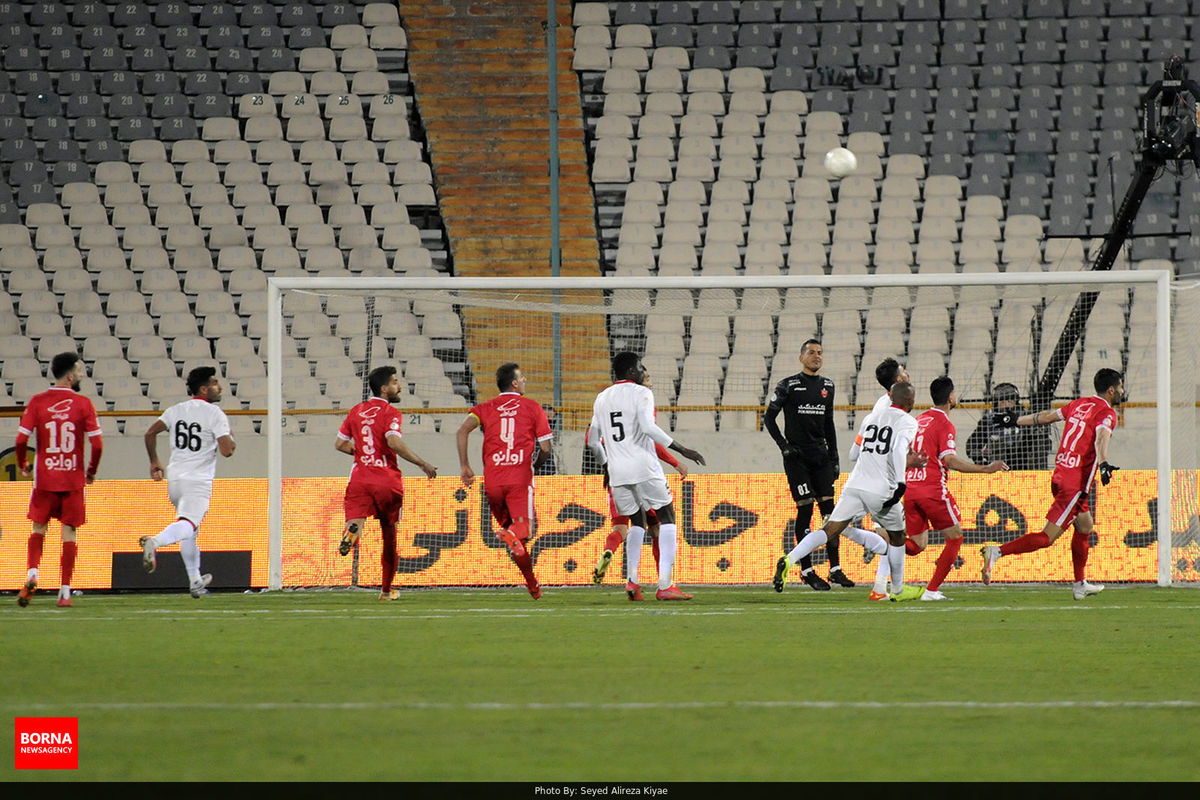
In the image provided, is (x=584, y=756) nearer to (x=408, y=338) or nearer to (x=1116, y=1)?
(x=408, y=338)

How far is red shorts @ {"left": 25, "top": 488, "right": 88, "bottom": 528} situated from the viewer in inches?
438

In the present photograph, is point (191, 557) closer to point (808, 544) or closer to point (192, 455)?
point (192, 455)

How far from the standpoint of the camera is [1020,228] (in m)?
20.4

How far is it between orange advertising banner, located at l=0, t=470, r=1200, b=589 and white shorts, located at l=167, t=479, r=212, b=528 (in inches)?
52.5

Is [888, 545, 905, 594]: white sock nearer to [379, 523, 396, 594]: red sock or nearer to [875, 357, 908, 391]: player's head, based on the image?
[875, 357, 908, 391]: player's head

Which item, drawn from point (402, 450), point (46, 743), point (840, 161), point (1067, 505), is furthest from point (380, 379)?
point (840, 161)

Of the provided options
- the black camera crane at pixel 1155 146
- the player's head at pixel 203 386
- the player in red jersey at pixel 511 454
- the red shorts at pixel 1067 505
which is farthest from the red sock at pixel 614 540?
the black camera crane at pixel 1155 146

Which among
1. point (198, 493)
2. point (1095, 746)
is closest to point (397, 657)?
point (1095, 746)

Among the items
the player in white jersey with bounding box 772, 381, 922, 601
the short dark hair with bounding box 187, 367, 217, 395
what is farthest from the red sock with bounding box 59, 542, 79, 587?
the player in white jersey with bounding box 772, 381, 922, 601

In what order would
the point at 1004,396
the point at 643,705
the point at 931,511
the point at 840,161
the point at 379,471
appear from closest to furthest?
the point at 643,705
the point at 931,511
the point at 379,471
the point at 1004,396
the point at 840,161

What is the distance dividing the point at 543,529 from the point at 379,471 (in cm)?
223

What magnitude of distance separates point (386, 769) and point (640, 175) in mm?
18022

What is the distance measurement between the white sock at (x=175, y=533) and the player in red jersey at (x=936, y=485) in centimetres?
561

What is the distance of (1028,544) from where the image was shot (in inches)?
448
